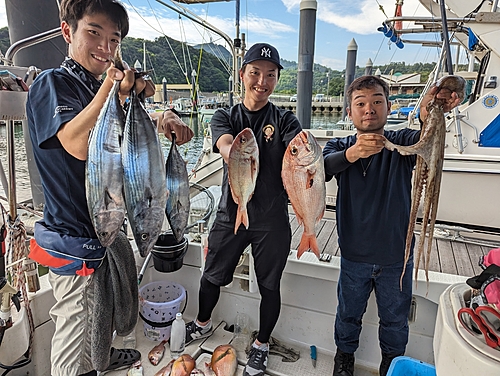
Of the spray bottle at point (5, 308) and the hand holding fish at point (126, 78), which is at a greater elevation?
the hand holding fish at point (126, 78)

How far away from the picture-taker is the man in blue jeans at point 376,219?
206cm

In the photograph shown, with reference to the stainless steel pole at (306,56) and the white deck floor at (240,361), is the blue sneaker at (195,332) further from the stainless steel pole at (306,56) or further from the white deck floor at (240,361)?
the stainless steel pole at (306,56)

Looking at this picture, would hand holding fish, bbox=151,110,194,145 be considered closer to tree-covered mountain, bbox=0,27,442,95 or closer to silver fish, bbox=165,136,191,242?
silver fish, bbox=165,136,191,242

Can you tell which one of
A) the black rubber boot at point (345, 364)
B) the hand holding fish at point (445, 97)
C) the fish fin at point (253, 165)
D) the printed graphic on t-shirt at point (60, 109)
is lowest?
the black rubber boot at point (345, 364)

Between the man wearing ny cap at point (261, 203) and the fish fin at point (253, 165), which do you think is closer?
the fish fin at point (253, 165)

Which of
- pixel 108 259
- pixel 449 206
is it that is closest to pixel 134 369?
pixel 108 259

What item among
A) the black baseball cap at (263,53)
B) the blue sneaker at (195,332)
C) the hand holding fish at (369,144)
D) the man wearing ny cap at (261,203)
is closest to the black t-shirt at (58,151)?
the man wearing ny cap at (261,203)

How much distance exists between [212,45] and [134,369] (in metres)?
5.05

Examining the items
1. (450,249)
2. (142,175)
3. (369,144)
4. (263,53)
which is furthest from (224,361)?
(450,249)

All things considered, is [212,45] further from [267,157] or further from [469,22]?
[267,157]

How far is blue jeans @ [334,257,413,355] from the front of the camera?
7.18ft

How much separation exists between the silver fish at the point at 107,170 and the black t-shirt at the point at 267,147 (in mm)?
958

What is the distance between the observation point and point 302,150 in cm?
168

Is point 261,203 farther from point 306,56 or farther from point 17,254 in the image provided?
point 306,56
